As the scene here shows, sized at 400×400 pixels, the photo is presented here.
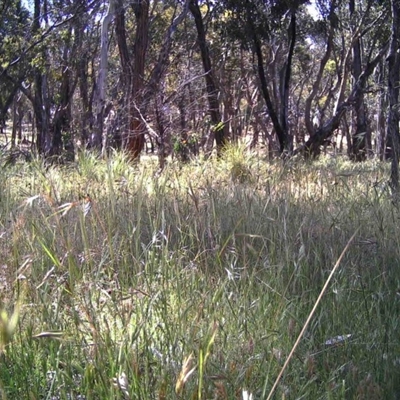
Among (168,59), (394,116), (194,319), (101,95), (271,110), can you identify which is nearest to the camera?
(194,319)

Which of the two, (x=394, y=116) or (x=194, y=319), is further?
(x=394, y=116)

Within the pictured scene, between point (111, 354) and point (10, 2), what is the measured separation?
16.3 metres

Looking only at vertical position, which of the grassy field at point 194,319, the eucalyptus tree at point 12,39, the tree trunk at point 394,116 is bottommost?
the grassy field at point 194,319

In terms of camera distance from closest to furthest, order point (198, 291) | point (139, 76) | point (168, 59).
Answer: point (198, 291)
point (139, 76)
point (168, 59)

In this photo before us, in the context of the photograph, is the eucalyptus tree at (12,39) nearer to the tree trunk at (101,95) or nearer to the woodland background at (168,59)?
the woodland background at (168,59)

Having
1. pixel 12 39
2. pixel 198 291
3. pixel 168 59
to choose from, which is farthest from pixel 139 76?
pixel 198 291

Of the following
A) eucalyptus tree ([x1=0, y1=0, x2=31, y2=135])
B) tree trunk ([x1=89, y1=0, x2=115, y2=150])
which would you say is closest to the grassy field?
tree trunk ([x1=89, y1=0, x2=115, y2=150])

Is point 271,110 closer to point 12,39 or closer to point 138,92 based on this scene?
point 138,92

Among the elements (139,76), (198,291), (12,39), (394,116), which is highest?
(12,39)

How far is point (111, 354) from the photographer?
1.65 meters

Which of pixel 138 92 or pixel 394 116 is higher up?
pixel 138 92

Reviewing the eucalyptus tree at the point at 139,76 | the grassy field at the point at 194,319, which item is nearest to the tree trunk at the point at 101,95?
the eucalyptus tree at the point at 139,76

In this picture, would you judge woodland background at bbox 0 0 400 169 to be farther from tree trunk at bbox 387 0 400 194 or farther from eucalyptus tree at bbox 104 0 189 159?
tree trunk at bbox 387 0 400 194

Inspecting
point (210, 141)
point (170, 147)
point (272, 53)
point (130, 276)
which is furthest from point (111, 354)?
point (210, 141)
